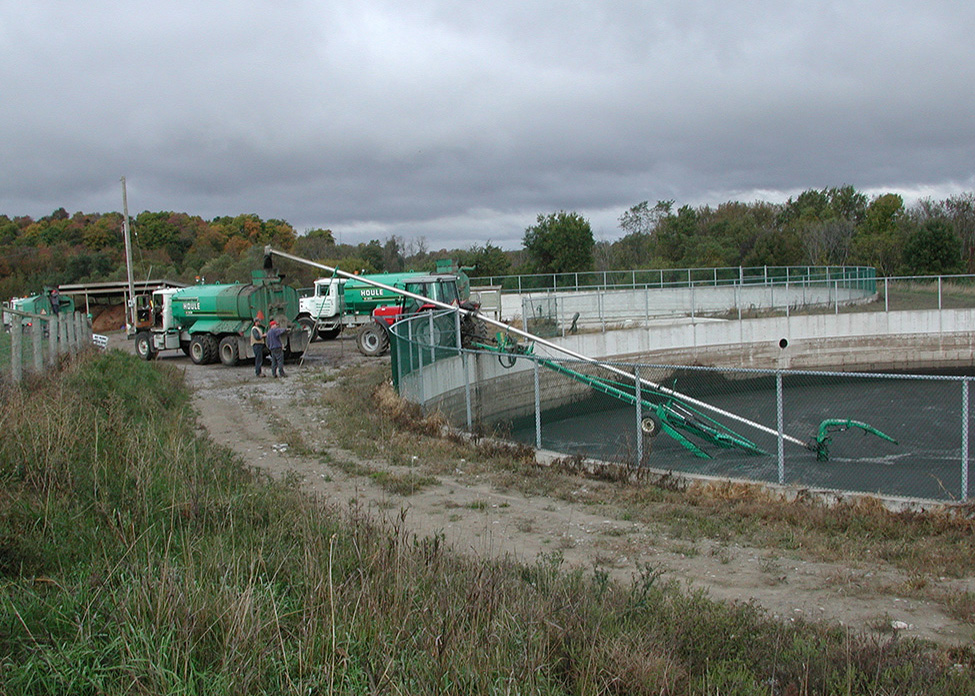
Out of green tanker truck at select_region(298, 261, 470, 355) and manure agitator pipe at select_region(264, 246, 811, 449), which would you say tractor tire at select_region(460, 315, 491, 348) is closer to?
manure agitator pipe at select_region(264, 246, 811, 449)

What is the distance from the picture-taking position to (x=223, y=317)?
24375 mm

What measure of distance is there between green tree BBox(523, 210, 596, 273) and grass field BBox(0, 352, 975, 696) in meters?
53.0

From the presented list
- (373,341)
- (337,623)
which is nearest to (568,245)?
(373,341)

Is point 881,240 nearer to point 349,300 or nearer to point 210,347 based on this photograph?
point 349,300

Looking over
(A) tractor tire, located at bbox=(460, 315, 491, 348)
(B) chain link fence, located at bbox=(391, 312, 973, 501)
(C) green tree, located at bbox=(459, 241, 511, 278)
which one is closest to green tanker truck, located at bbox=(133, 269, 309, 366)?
(A) tractor tire, located at bbox=(460, 315, 491, 348)

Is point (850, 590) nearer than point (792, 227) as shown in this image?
Yes

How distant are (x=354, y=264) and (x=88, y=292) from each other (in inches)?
673

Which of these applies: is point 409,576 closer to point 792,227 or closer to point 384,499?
point 384,499

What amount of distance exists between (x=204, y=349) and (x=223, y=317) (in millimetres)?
1161

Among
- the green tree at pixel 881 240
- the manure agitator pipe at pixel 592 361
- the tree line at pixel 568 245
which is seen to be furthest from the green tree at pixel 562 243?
the manure agitator pipe at pixel 592 361

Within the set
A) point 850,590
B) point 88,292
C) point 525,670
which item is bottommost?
point 850,590

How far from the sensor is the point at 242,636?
12.8 ft

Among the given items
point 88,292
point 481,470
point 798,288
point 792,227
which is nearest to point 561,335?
point 798,288

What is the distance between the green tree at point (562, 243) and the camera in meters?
58.4
